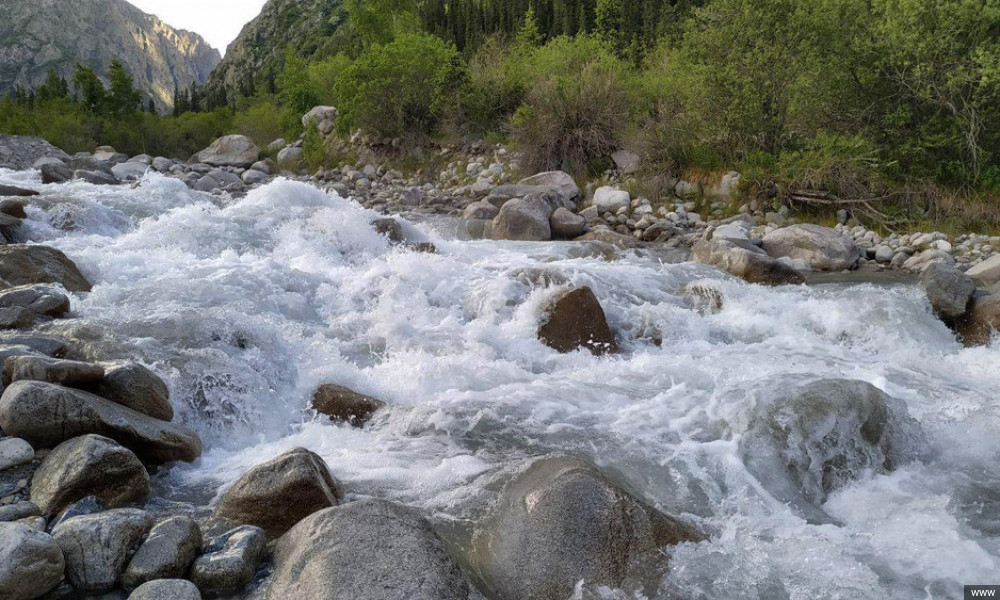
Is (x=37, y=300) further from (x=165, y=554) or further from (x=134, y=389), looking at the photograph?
(x=165, y=554)

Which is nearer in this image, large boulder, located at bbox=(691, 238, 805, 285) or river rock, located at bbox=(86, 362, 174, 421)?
river rock, located at bbox=(86, 362, 174, 421)

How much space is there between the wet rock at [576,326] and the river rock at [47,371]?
4.48 m

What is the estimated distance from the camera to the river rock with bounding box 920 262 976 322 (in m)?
8.09

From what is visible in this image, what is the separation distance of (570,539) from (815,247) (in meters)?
9.51

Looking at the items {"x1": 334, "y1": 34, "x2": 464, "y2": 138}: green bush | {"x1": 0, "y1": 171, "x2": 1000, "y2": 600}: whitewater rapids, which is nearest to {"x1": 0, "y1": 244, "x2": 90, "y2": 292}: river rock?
{"x1": 0, "y1": 171, "x2": 1000, "y2": 600}: whitewater rapids

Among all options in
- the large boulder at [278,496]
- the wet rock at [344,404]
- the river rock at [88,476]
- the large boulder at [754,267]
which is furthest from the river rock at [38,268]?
the large boulder at [754,267]

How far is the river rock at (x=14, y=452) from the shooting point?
3.96m

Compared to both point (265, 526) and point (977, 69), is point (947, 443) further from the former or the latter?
point (977, 69)

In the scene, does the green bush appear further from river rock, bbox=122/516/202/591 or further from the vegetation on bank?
river rock, bbox=122/516/202/591

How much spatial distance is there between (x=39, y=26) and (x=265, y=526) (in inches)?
6637

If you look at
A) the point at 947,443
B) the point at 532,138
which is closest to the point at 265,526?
the point at 947,443

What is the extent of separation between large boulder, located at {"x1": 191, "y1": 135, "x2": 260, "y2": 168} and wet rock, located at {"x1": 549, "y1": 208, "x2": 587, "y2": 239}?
18224mm

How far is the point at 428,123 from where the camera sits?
22984 mm

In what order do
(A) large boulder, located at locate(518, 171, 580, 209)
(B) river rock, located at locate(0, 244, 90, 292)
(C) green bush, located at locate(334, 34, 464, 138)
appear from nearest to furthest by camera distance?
(B) river rock, located at locate(0, 244, 90, 292)
(A) large boulder, located at locate(518, 171, 580, 209)
(C) green bush, located at locate(334, 34, 464, 138)
